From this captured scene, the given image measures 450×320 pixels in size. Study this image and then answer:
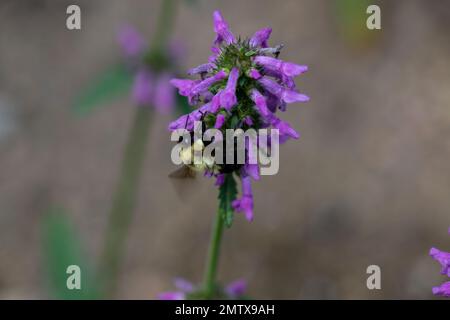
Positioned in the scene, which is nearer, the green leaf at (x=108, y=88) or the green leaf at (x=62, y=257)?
the green leaf at (x=108, y=88)

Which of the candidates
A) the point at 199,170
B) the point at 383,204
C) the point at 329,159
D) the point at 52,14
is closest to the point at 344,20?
the point at 329,159

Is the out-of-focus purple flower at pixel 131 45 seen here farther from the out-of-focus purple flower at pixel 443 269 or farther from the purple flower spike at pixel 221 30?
the out-of-focus purple flower at pixel 443 269

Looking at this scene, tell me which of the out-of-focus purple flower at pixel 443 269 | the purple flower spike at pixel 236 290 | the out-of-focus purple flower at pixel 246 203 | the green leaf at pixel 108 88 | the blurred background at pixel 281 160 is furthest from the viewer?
the blurred background at pixel 281 160

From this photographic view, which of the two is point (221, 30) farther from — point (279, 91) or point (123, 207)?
point (123, 207)

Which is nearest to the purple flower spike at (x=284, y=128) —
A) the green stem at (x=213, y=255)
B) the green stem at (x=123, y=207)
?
the green stem at (x=213, y=255)

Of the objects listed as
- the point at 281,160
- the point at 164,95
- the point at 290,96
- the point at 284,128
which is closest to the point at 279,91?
the point at 290,96
